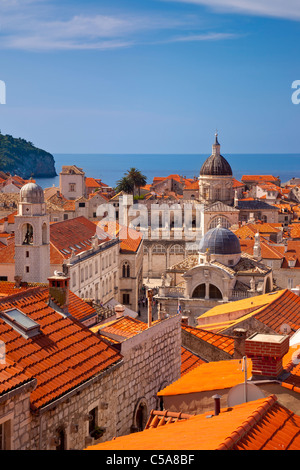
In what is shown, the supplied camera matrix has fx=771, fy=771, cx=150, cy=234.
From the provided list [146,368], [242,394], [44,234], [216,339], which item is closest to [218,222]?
[44,234]

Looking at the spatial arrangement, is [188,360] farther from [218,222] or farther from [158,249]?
[218,222]

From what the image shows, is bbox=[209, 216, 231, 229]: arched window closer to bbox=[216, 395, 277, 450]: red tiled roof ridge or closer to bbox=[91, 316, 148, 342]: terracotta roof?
bbox=[91, 316, 148, 342]: terracotta roof

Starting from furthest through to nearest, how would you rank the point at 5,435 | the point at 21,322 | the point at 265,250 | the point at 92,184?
1. the point at 92,184
2. the point at 265,250
3. the point at 21,322
4. the point at 5,435

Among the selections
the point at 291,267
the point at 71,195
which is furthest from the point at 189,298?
the point at 71,195

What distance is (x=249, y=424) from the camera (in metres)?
8.48

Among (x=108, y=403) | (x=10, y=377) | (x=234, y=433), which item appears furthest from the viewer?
(x=108, y=403)

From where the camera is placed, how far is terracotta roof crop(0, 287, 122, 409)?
11.3 m

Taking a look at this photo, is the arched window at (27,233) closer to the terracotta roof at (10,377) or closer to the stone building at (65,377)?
the stone building at (65,377)

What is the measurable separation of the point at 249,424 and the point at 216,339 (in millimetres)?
11605

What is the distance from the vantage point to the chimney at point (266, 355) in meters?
10.4

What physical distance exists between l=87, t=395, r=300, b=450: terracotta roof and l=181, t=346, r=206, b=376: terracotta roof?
7.46 metres

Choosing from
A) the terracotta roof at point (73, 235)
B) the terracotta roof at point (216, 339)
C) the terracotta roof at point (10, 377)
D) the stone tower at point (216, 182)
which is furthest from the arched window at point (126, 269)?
the terracotta roof at point (10, 377)

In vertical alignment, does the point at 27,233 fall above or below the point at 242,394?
above

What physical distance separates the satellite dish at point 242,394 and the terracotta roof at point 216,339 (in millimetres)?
8541
